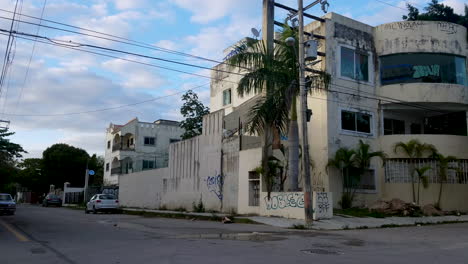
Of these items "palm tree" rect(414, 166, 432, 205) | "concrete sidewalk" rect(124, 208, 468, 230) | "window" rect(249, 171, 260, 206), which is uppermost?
"palm tree" rect(414, 166, 432, 205)

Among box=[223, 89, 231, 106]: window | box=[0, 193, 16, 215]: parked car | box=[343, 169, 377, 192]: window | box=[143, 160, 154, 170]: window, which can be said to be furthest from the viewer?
box=[143, 160, 154, 170]: window

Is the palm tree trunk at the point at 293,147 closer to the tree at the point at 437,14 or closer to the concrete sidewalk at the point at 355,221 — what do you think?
the concrete sidewalk at the point at 355,221

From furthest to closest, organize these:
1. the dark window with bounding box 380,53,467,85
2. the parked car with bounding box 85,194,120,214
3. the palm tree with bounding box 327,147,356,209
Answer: the parked car with bounding box 85,194,120,214, the dark window with bounding box 380,53,467,85, the palm tree with bounding box 327,147,356,209

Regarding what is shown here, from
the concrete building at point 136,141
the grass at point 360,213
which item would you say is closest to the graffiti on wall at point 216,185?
the grass at point 360,213

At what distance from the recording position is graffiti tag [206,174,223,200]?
25.4m

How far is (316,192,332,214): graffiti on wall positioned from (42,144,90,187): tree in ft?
168

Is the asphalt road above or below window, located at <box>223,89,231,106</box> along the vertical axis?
below

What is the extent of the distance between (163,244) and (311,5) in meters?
12.2

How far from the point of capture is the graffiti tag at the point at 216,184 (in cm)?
2541

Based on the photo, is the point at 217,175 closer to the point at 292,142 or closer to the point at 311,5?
the point at 292,142

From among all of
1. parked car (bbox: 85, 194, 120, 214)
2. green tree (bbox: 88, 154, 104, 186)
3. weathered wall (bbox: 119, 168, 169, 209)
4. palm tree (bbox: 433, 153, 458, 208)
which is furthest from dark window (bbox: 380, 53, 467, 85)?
green tree (bbox: 88, 154, 104, 186)

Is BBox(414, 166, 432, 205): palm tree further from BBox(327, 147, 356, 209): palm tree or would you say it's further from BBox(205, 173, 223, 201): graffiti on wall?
BBox(205, 173, 223, 201): graffiti on wall

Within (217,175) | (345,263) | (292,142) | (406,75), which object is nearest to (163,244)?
(345,263)

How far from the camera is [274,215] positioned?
813 inches
